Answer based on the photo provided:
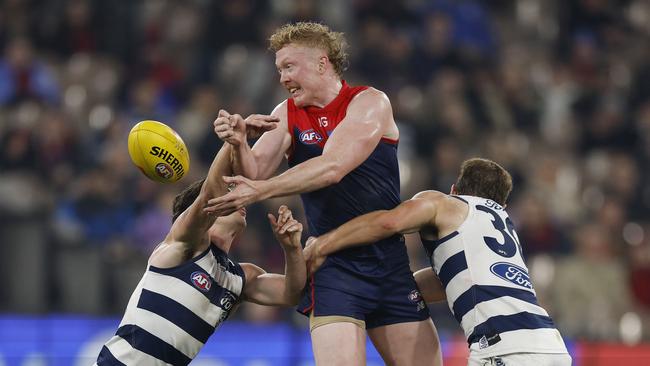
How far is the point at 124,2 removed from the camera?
41.2ft

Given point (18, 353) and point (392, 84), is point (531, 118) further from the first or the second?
point (18, 353)

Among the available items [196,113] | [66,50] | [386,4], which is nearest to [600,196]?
[386,4]

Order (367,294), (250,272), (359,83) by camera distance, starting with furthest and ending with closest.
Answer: (359,83) → (250,272) → (367,294)

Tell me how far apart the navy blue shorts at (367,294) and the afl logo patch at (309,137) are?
0.62 metres

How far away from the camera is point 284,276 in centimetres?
607

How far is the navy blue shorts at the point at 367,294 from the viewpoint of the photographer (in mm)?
5727

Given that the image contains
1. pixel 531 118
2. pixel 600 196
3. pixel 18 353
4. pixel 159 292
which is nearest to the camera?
pixel 159 292

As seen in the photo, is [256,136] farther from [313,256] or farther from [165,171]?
[313,256]

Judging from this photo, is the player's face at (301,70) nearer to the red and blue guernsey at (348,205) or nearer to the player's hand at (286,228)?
the red and blue guernsey at (348,205)

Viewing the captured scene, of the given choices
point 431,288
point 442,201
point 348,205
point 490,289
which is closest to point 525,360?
point 490,289

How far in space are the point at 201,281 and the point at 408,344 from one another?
3.72ft

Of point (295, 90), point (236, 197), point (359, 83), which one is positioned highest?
point (359, 83)

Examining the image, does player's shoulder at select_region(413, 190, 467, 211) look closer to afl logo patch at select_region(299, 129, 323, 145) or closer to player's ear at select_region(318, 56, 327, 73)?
afl logo patch at select_region(299, 129, 323, 145)

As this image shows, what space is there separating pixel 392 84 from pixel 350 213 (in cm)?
654
